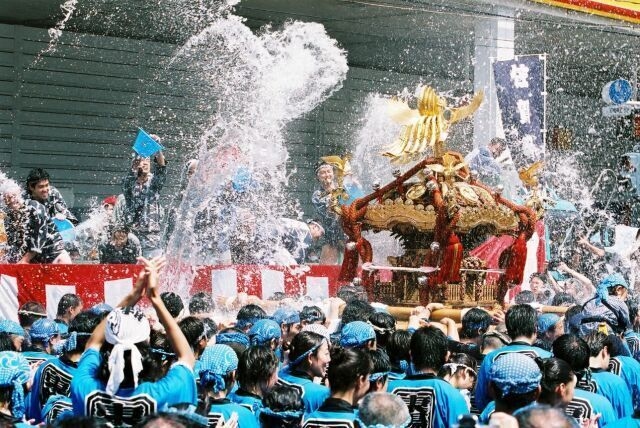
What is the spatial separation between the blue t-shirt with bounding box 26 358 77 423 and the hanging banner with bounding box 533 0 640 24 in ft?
43.8

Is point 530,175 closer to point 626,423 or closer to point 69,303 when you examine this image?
point 69,303

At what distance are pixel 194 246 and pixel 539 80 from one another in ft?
19.3

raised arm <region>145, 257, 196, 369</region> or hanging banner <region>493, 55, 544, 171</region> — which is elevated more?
hanging banner <region>493, 55, 544, 171</region>

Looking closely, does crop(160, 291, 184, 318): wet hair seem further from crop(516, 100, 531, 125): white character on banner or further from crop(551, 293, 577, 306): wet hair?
crop(516, 100, 531, 125): white character on banner

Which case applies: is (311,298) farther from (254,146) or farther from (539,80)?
(539,80)

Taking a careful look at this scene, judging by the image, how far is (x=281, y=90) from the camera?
1606 cm

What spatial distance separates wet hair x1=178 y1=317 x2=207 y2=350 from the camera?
5965 mm

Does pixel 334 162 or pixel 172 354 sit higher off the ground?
pixel 334 162

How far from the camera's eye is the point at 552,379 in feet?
16.0

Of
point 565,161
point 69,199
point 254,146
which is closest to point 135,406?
point 254,146

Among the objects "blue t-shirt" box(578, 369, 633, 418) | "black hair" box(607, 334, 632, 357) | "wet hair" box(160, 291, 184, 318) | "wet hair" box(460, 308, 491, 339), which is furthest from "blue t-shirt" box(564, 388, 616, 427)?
"wet hair" box(160, 291, 184, 318)

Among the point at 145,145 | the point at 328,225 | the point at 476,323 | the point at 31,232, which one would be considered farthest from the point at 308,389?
the point at 328,225

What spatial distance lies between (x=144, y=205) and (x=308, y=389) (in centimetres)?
776

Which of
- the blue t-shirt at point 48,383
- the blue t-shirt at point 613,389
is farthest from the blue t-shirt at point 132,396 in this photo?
the blue t-shirt at point 613,389
